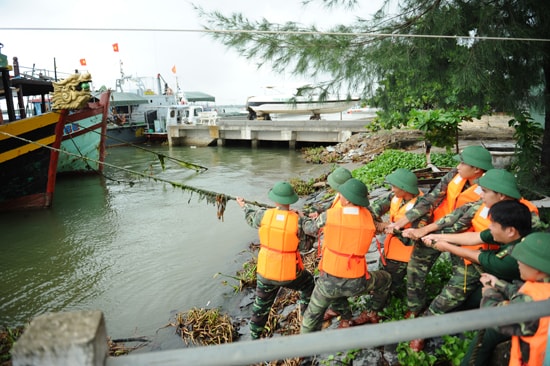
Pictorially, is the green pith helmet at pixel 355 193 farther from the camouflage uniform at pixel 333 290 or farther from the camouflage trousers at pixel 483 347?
the camouflage trousers at pixel 483 347

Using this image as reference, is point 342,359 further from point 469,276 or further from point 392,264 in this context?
point 469,276

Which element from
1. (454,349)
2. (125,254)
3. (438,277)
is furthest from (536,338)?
(125,254)

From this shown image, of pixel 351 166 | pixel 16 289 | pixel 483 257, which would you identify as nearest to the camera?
pixel 483 257

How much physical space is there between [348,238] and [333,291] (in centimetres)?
48

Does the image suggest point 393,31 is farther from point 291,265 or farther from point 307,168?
point 307,168

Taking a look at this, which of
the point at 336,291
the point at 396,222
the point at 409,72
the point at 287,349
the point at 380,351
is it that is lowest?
the point at 380,351

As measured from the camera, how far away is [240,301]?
5250mm

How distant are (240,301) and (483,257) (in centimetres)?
349

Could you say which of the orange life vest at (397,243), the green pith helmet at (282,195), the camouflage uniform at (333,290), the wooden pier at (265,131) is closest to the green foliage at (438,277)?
the orange life vest at (397,243)

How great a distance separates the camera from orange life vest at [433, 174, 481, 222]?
11.0 feet

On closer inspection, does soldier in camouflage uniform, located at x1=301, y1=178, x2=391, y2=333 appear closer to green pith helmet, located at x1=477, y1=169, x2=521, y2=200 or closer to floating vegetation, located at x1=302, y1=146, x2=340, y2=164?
green pith helmet, located at x1=477, y1=169, x2=521, y2=200

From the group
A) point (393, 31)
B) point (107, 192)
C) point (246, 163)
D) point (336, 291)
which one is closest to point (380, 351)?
point (336, 291)

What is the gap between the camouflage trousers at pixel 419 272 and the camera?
11.1 feet

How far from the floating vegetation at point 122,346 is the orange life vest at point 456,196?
3740 mm
